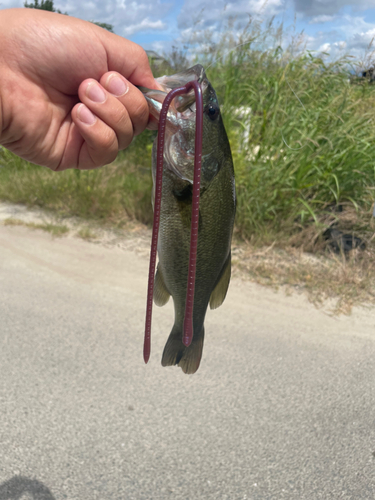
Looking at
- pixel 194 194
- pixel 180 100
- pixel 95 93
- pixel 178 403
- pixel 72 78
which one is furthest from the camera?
pixel 178 403

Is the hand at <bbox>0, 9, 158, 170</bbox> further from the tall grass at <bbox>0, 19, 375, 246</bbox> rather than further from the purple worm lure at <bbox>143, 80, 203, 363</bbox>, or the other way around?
the tall grass at <bbox>0, 19, 375, 246</bbox>

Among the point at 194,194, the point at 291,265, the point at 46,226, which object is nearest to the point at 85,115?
the point at 194,194

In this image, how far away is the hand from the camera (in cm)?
121

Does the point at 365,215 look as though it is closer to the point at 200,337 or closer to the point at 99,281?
the point at 99,281

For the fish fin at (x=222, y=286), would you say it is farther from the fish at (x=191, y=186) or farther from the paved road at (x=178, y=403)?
the paved road at (x=178, y=403)

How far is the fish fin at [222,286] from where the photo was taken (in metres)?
1.21

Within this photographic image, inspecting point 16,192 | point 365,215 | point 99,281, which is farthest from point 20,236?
point 365,215

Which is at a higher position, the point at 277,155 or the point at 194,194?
the point at 194,194

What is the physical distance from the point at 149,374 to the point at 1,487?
1.03 metres

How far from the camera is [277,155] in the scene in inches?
171

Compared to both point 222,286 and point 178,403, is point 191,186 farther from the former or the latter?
point 178,403

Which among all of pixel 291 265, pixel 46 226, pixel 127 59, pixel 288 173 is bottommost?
pixel 46 226

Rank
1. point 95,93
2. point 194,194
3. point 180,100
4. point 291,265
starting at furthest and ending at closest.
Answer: point 291,265, point 95,93, point 180,100, point 194,194

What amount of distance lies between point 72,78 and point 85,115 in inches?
7.5
